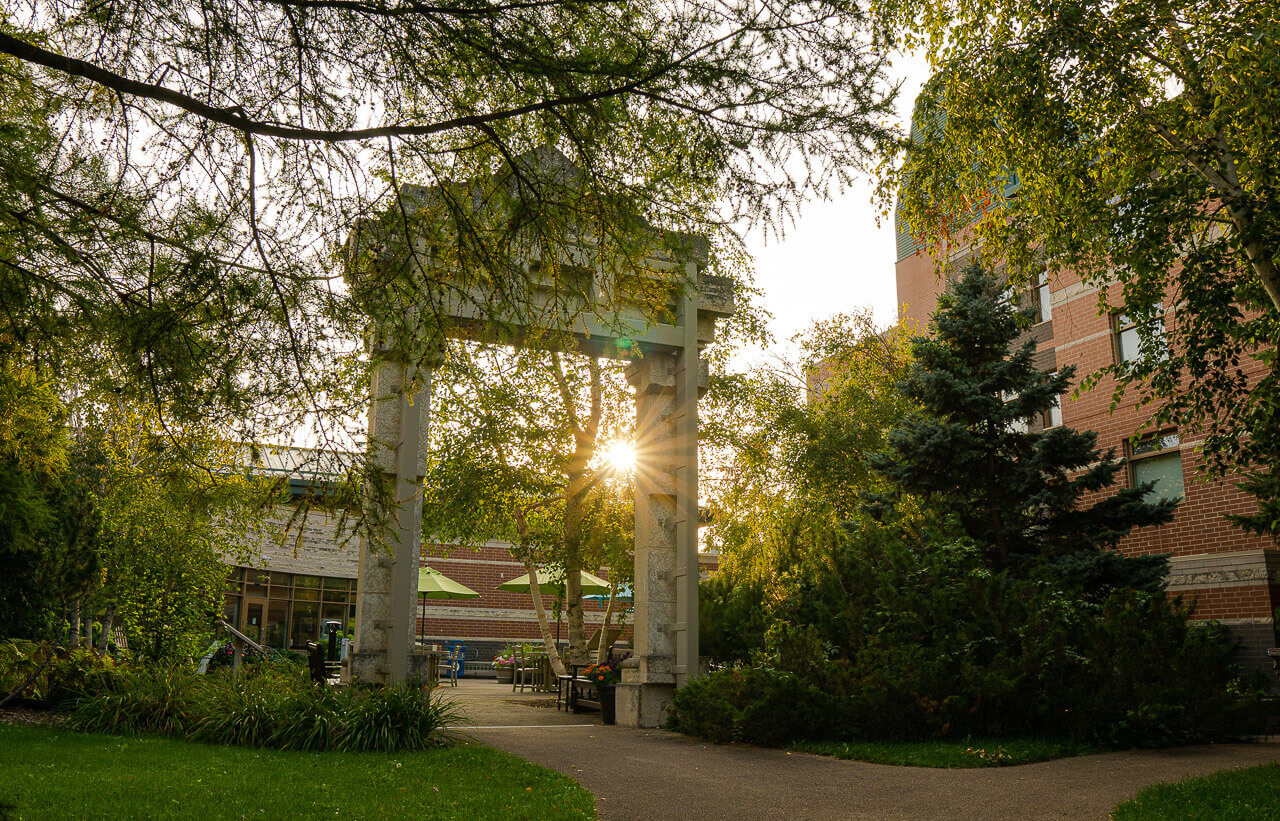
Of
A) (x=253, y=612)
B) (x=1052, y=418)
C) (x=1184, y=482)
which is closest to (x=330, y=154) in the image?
(x=1184, y=482)

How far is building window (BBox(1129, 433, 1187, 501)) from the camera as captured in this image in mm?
17922

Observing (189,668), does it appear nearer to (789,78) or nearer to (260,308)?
(260,308)

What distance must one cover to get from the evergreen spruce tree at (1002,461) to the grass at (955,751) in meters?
3.94

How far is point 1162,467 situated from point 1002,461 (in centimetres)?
678

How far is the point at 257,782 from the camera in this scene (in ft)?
21.4

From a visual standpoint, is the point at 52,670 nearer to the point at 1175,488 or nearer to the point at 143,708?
the point at 143,708

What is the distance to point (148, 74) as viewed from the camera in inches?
182

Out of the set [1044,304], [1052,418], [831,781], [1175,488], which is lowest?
[831,781]

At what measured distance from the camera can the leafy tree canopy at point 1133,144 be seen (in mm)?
8766

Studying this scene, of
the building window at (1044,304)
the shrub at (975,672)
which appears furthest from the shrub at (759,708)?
the building window at (1044,304)

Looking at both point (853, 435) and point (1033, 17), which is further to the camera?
point (853, 435)

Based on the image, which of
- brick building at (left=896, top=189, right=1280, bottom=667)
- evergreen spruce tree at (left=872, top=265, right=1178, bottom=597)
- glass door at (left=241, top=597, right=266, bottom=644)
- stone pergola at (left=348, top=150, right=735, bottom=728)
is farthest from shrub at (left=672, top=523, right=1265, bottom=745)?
glass door at (left=241, top=597, right=266, bottom=644)

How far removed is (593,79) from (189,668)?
8802mm

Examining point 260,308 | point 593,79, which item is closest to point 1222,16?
point 593,79
